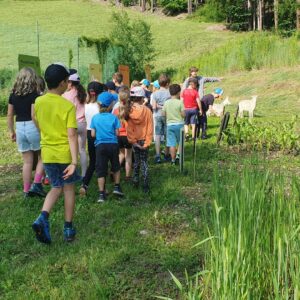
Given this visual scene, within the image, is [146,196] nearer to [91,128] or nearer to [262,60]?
[91,128]

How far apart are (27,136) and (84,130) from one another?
77 centimetres

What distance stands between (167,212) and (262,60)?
2285 cm

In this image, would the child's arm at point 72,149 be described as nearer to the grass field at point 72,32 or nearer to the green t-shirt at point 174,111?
the green t-shirt at point 174,111

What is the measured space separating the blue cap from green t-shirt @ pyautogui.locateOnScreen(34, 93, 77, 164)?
1548mm

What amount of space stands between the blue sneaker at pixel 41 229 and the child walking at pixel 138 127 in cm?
224

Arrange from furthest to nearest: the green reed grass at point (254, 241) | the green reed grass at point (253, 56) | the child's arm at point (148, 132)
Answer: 1. the green reed grass at point (253, 56)
2. the child's arm at point (148, 132)
3. the green reed grass at point (254, 241)

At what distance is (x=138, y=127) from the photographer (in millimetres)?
6559

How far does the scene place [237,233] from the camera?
8.82ft

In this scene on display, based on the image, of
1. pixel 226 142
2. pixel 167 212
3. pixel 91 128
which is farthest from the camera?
pixel 226 142

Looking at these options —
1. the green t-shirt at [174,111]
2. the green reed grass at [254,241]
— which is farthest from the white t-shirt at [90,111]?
the green reed grass at [254,241]

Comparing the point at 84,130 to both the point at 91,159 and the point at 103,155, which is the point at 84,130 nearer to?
the point at 91,159

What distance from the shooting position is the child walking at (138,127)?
6484mm

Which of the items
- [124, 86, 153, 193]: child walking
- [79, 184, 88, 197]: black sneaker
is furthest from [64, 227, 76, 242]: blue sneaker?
[124, 86, 153, 193]: child walking

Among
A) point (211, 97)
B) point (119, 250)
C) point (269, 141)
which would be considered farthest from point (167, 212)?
point (211, 97)
